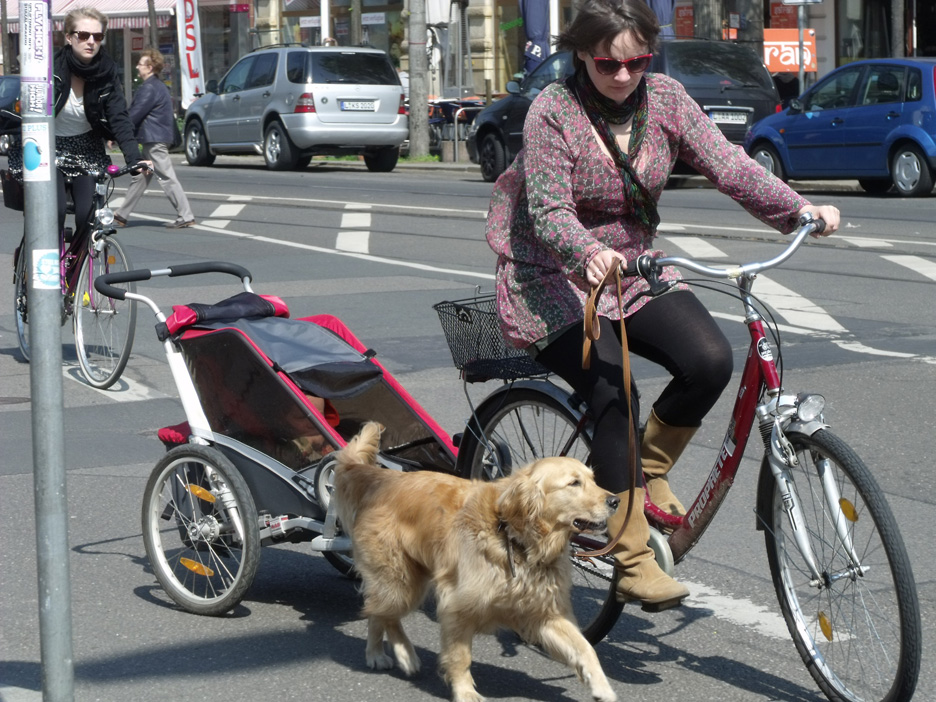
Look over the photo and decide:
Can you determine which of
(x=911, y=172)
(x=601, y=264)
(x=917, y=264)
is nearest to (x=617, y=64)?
(x=601, y=264)

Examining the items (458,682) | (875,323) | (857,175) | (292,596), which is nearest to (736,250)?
(875,323)

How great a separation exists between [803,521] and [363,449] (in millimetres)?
1210

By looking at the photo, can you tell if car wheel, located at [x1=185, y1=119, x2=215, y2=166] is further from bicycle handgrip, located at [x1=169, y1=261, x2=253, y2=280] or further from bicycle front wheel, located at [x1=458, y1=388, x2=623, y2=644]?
bicycle front wheel, located at [x1=458, y1=388, x2=623, y2=644]

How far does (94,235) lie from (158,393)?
0.91 m

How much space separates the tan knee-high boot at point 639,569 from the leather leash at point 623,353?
0.09 feet

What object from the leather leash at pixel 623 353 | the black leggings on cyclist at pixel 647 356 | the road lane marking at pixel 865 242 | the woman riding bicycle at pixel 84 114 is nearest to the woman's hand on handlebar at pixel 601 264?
the leather leash at pixel 623 353

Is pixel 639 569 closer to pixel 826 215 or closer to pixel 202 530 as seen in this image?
pixel 826 215

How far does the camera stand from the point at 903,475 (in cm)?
578

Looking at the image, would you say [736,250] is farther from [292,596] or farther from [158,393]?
[292,596]

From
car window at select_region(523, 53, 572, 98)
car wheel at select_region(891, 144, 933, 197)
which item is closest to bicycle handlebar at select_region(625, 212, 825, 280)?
car wheel at select_region(891, 144, 933, 197)

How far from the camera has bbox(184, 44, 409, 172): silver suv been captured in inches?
926

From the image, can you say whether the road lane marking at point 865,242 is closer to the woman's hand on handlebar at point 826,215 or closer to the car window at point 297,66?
the woman's hand on handlebar at point 826,215

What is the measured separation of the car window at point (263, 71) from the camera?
2423 cm

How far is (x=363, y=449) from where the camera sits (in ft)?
13.0
